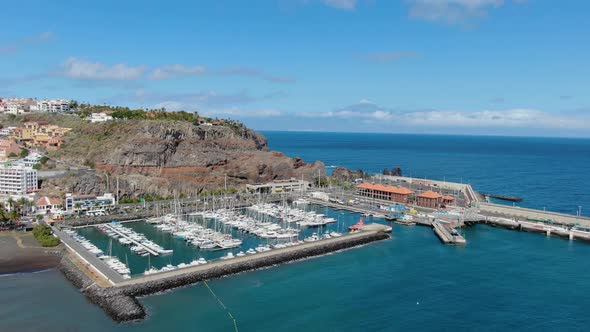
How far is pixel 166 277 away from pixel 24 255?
18.9 meters

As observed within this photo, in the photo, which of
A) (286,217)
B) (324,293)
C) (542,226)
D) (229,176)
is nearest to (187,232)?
(286,217)

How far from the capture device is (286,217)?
69688 mm

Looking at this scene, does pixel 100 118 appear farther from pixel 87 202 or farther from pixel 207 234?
pixel 207 234

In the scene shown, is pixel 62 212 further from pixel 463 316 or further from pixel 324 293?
pixel 463 316

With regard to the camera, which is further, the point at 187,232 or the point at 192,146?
the point at 192,146

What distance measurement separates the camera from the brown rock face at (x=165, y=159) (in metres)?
80.5

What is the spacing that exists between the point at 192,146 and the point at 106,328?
61.2m

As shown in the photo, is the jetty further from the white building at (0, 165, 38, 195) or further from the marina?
the white building at (0, 165, 38, 195)

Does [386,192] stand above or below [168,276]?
above

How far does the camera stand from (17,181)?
72000 mm

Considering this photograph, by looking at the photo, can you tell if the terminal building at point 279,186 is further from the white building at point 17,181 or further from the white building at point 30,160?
the white building at point 30,160

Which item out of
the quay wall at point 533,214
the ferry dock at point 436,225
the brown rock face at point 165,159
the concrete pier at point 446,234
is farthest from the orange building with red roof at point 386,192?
the concrete pier at point 446,234

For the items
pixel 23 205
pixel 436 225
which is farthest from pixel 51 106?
pixel 436 225

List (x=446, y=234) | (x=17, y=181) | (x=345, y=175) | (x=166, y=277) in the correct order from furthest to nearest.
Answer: (x=345, y=175)
(x=17, y=181)
(x=446, y=234)
(x=166, y=277)
